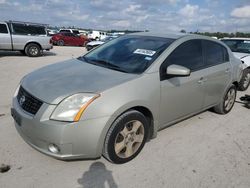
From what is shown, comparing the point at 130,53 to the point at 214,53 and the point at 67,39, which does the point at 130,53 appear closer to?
the point at 214,53

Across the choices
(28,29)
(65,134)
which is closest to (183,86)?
(65,134)

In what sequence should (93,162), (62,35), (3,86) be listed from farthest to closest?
(62,35)
(3,86)
(93,162)

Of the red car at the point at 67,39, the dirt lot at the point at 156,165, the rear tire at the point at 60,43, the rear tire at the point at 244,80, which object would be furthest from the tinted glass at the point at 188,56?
the rear tire at the point at 60,43

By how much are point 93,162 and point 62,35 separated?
81.8 ft

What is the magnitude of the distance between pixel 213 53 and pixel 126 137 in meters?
2.46

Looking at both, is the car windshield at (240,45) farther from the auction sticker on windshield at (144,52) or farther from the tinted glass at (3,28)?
the tinted glass at (3,28)

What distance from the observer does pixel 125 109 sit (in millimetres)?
2811

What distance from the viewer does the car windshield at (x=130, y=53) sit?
3.29m

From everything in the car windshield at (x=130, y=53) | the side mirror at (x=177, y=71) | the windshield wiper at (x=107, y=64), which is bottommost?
the side mirror at (x=177, y=71)

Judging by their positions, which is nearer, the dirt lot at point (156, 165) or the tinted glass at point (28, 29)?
Answer: the dirt lot at point (156, 165)

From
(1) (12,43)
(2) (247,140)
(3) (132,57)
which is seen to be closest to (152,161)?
(3) (132,57)

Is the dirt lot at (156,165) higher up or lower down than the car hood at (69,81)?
lower down

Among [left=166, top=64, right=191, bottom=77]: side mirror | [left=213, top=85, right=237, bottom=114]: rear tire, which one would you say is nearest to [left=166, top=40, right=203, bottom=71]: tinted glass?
[left=166, top=64, right=191, bottom=77]: side mirror

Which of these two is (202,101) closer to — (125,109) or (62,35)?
(125,109)
